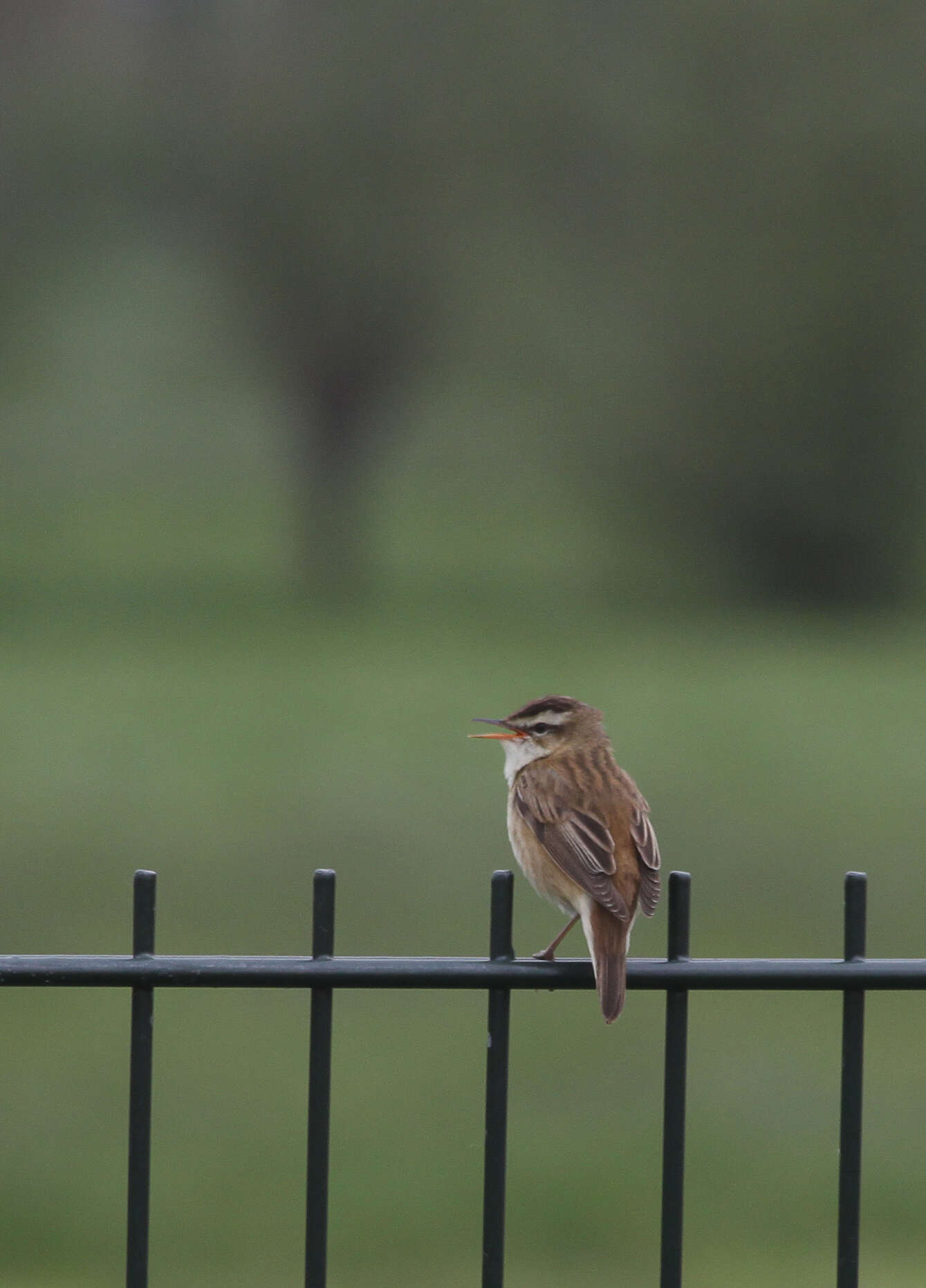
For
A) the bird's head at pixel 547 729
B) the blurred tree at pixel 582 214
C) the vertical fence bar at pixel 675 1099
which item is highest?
the blurred tree at pixel 582 214

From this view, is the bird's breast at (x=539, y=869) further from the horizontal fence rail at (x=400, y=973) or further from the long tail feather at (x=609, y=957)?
the horizontal fence rail at (x=400, y=973)

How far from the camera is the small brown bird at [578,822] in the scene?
15.2ft

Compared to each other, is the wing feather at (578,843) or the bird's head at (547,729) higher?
the bird's head at (547,729)

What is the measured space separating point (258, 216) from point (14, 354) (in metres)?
8.00

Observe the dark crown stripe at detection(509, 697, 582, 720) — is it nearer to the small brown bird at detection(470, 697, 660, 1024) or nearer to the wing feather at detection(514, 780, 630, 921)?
the small brown bird at detection(470, 697, 660, 1024)

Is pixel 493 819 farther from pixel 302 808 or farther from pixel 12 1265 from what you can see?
pixel 12 1265

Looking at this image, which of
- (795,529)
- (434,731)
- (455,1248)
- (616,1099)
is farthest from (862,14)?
(455,1248)

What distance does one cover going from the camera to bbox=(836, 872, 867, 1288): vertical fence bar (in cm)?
306

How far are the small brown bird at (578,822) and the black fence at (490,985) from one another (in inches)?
39.1

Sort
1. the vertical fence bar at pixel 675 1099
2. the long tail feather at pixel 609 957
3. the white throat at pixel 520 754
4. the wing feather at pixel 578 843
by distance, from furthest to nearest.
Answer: the white throat at pixel 520 754 → the wing feather at pixel 578 843 → the long tail feather at pixel 609 957 → the vertical fence bar at pixel 675 1099

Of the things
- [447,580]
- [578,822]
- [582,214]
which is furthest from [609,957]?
[447,580]

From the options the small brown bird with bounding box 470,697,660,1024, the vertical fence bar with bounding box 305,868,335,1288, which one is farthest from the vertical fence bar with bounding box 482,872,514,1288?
the small brown bird with bounding box 470,697,660,1024

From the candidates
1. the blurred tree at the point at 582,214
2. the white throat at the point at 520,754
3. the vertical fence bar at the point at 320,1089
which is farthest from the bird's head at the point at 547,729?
the blurred tree at the point at 582,214

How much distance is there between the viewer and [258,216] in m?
33.7
